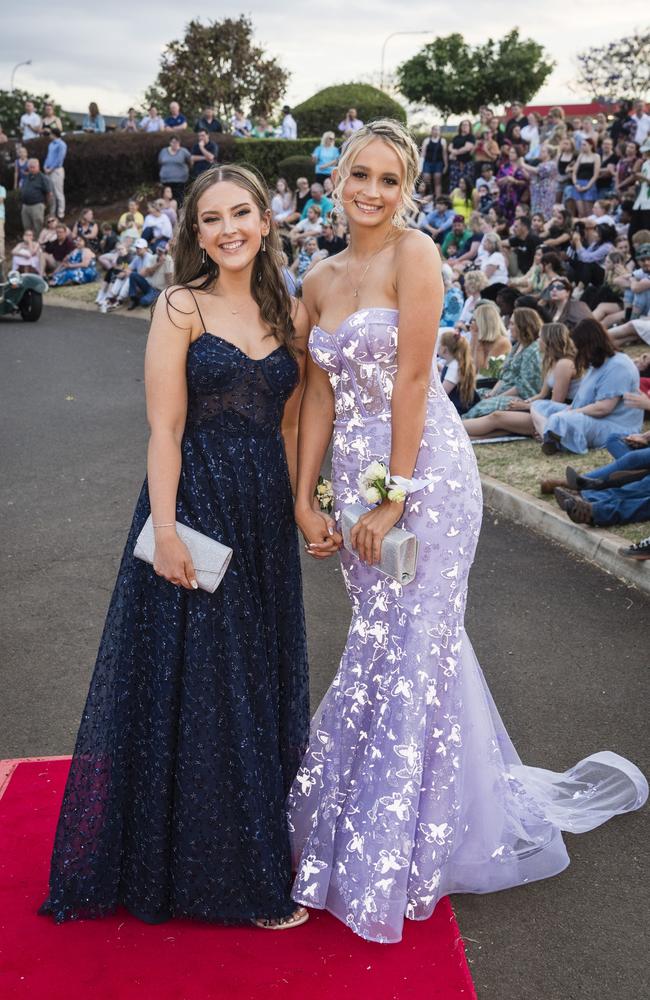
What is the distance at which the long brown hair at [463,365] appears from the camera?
1079 centimetres

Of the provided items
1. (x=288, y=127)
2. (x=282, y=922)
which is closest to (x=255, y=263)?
(x=282, y=922)

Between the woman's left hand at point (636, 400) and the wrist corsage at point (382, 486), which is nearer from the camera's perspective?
the wrist corsage at point (382, 486)

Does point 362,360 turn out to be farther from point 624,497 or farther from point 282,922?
point 624,497

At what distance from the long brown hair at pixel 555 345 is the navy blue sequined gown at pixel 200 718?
713cm

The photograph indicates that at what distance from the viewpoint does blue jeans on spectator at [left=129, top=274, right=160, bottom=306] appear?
67.3 feet

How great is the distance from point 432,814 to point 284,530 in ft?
3.65

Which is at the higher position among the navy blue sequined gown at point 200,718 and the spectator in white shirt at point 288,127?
the spectator in white shirt at point 288,127

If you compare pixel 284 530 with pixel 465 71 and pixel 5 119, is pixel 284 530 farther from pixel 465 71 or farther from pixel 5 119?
pixel 465 71

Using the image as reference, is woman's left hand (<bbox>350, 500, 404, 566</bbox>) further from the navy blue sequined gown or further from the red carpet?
the red carpet

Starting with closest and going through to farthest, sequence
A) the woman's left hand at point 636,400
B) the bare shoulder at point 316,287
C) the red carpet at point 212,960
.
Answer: the red carpet at point 212,960, the bare shoulder at point 316,287, the woman's left hand at point 636,400

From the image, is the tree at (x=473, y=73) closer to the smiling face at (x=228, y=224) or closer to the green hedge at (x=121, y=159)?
the green hedge at (x=121, y=159)

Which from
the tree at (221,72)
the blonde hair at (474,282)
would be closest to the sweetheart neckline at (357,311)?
the blonde hair at (474,282)

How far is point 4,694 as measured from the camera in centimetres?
501

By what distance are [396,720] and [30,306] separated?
1650 centimetres
